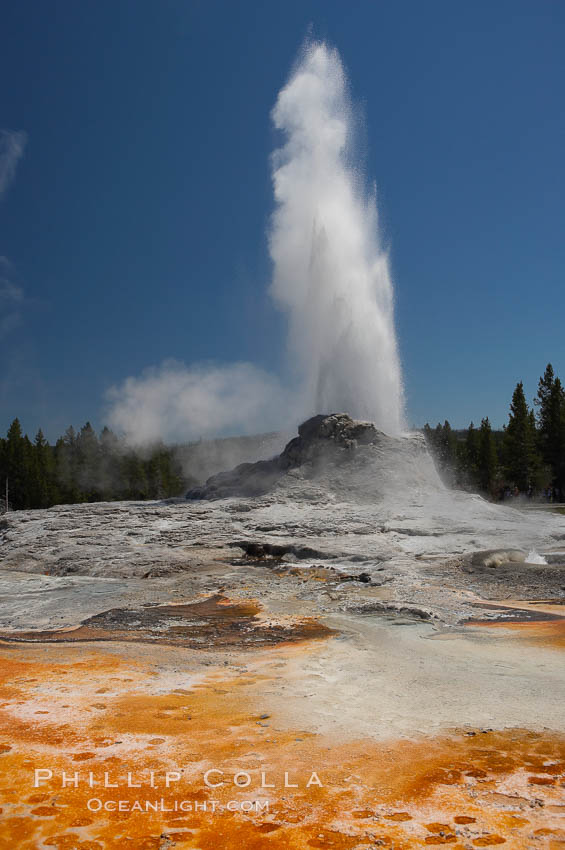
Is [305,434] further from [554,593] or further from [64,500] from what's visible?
[64,500]

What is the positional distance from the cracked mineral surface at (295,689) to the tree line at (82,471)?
38.2 m

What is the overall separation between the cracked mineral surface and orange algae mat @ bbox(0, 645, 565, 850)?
0.02m

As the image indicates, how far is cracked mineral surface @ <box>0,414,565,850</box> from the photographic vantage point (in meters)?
3.35

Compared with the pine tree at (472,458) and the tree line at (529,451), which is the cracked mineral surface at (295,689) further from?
the pine tree at (472,458)

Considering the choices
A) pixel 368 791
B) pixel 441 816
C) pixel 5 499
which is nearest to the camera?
pixel 441 816

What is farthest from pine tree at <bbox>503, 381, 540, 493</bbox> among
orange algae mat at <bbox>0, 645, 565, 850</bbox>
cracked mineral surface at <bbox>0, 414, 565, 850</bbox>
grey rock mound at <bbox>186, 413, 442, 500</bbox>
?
orange algae mat at <bbox>0, 645, 565, 850</bbox>

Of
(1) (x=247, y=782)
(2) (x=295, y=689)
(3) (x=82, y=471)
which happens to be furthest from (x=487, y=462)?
(1) (x=247, y=782)

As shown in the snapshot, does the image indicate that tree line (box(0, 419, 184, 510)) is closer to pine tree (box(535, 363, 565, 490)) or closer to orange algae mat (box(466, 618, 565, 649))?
pine tree (box(535, 363, 565, 490))

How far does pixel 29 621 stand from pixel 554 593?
971 cm

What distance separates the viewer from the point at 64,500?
53469mm

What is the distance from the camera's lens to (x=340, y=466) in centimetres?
2212

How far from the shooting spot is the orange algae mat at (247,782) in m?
3.17

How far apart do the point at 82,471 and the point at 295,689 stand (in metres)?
56.5

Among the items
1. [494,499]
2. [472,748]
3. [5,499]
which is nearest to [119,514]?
[472,748]
